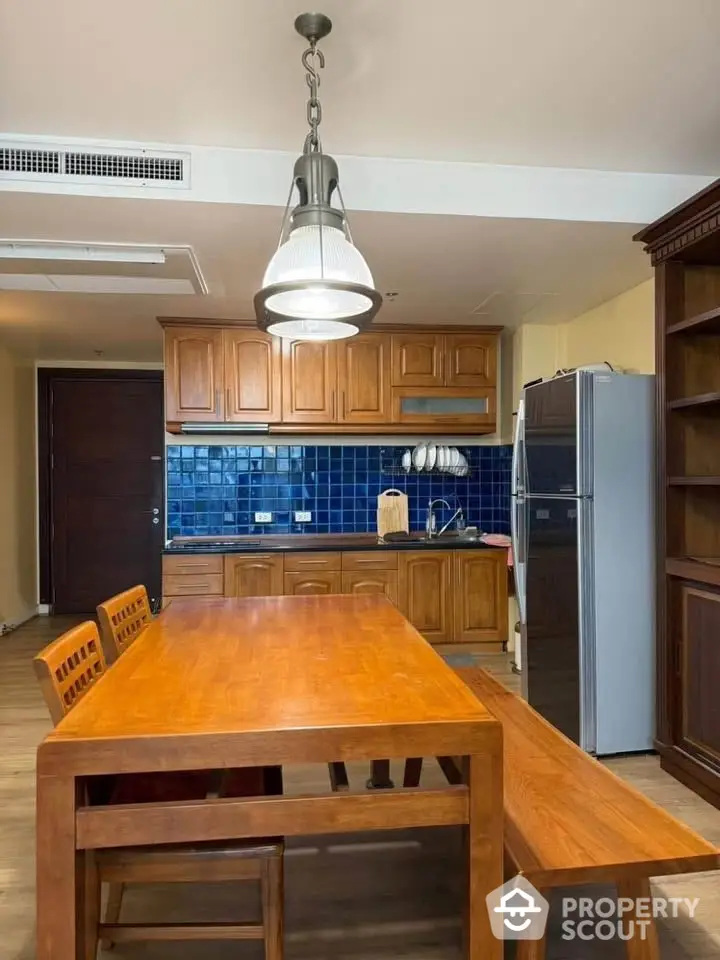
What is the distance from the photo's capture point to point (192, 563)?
3854 millimetres

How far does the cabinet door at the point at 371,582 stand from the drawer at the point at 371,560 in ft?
0.10

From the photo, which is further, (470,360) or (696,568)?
(470,360)

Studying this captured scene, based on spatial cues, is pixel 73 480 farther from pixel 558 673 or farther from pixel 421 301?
A: pixel 558 673

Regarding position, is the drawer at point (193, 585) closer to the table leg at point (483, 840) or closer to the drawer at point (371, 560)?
the drawer at point (371, 560)

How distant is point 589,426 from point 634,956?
1846mm

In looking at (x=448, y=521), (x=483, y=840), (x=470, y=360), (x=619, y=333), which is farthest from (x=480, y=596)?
(x=483, y=840)

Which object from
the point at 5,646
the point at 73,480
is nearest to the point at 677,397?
the point at 5,646

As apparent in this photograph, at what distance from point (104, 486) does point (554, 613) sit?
4.31m

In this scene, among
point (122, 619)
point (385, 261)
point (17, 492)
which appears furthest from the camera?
point (17, 492)

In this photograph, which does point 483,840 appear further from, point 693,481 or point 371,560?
point 371,560

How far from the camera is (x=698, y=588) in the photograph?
239 centimetres

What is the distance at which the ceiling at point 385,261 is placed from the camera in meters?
2.52

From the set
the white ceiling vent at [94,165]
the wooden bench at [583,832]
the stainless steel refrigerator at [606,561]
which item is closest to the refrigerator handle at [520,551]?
the stainless steel refrigerator at [606,561]

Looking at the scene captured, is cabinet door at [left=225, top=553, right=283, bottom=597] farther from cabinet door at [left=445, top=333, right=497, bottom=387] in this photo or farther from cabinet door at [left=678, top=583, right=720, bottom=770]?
cabinet door at [left=678, top=583, right=720, bottom=770]
